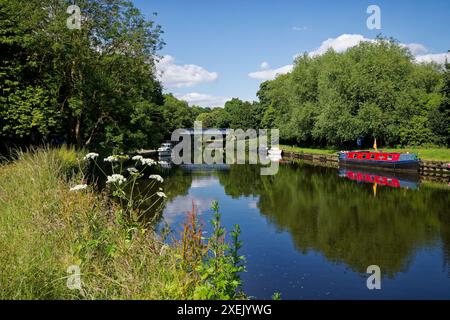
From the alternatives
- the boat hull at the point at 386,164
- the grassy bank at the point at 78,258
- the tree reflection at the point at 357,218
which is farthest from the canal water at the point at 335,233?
the grassy bank at the point at 78,258

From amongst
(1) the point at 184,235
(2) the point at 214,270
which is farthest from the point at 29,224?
(2) the point at 214,270

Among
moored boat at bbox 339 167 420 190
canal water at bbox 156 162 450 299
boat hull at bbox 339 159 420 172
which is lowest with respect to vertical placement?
canal water at bbox 156 162 450 299

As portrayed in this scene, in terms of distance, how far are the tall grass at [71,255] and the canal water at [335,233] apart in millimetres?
3751

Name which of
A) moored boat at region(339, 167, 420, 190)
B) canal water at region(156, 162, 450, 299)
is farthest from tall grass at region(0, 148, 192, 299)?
moored boat at region(339, 167, 420, 190)

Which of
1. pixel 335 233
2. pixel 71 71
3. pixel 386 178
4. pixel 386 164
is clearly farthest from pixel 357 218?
pixel 71 71

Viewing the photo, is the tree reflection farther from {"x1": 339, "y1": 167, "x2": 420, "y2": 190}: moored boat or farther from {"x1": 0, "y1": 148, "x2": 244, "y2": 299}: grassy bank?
{"x1": 0, "y1": 148, "x2": 244, "y2": 299}: grassy bank

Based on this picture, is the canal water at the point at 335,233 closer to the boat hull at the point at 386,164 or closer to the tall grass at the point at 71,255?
the boat hull at the point at 386,164

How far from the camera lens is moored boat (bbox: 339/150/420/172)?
3011cm

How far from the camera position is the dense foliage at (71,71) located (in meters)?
21.9

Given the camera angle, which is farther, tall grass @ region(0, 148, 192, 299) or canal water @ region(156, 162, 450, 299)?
canal water @ region(156, 162, 450, 299)

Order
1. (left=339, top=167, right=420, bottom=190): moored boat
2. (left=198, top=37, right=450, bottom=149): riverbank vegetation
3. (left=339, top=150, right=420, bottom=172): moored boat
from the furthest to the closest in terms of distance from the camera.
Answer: (left=198, top=37, right=450, bottom=149): riverbank vegetation, (left=339, top=150, right=420, bottom=172): moored boat, (left=339, top=167, right=420, bottom=190): moored boat

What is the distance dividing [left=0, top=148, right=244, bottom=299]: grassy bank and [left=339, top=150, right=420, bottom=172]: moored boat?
90.1ft

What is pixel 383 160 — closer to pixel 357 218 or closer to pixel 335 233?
pixel 357 218
